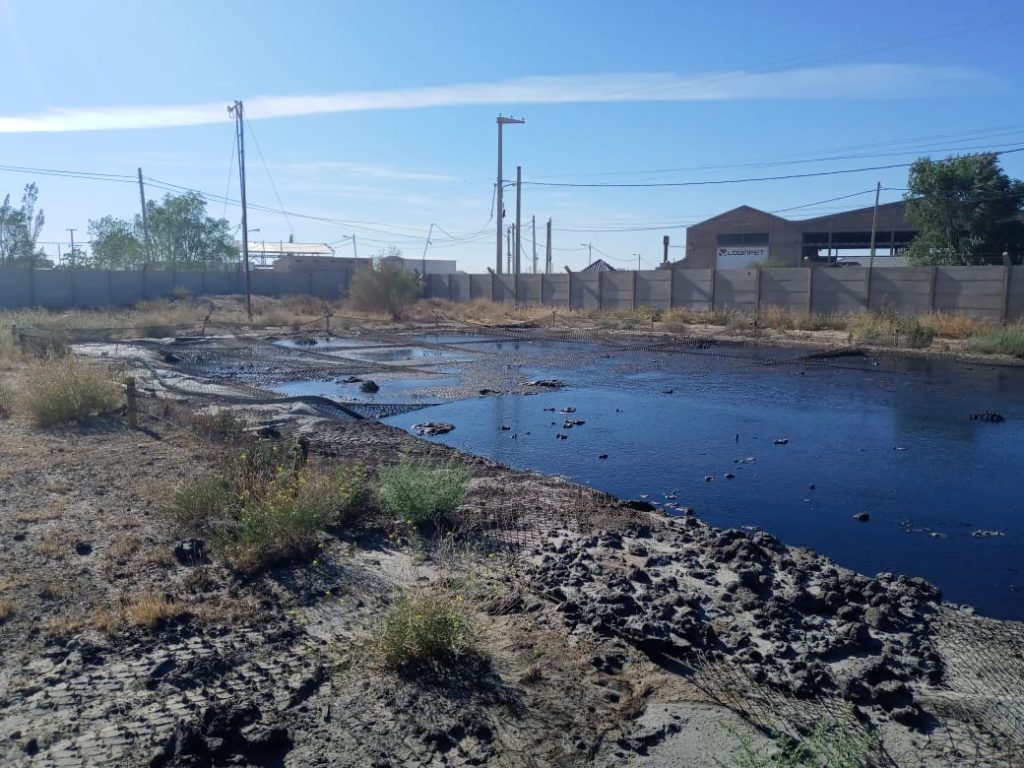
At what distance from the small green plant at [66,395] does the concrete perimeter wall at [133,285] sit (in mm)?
35464

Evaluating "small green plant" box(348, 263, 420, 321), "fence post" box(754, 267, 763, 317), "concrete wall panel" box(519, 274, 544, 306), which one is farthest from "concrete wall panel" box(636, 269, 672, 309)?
"small green plant" box(348, 263, 420, 321)

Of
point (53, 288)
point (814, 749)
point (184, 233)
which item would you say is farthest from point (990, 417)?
point (184, 233)

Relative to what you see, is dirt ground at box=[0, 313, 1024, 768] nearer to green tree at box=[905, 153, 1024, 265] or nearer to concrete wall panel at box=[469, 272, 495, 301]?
green tree at box=[905, 153, 1024, 265]

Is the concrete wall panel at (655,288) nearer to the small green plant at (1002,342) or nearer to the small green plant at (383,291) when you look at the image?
the small green plant at (383,291)

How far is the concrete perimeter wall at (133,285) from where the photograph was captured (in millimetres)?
46250

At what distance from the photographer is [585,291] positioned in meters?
50.8

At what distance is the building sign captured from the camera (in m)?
67.3

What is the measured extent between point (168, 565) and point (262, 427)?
685 centimetres

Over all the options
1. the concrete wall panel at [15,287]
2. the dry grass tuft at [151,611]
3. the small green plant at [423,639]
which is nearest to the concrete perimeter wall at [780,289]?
the concrete wall panel at [15,287]

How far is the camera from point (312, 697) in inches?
202

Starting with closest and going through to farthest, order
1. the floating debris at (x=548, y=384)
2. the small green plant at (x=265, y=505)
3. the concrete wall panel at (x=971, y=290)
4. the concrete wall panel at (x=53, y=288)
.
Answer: the small green plant at (x=265, y=505) < the floating debris at (x=548, y=384) < the concrete wall panel at (x=971, y=290) < the concrete wall panel at (x=53, y=288)

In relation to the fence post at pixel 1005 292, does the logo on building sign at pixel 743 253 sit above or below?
above

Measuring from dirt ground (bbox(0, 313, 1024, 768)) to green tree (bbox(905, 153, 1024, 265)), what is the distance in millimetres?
42410

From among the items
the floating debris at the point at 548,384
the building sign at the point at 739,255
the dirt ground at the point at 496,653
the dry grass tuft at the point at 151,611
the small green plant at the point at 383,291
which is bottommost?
the floating debris at the point at 548,384
